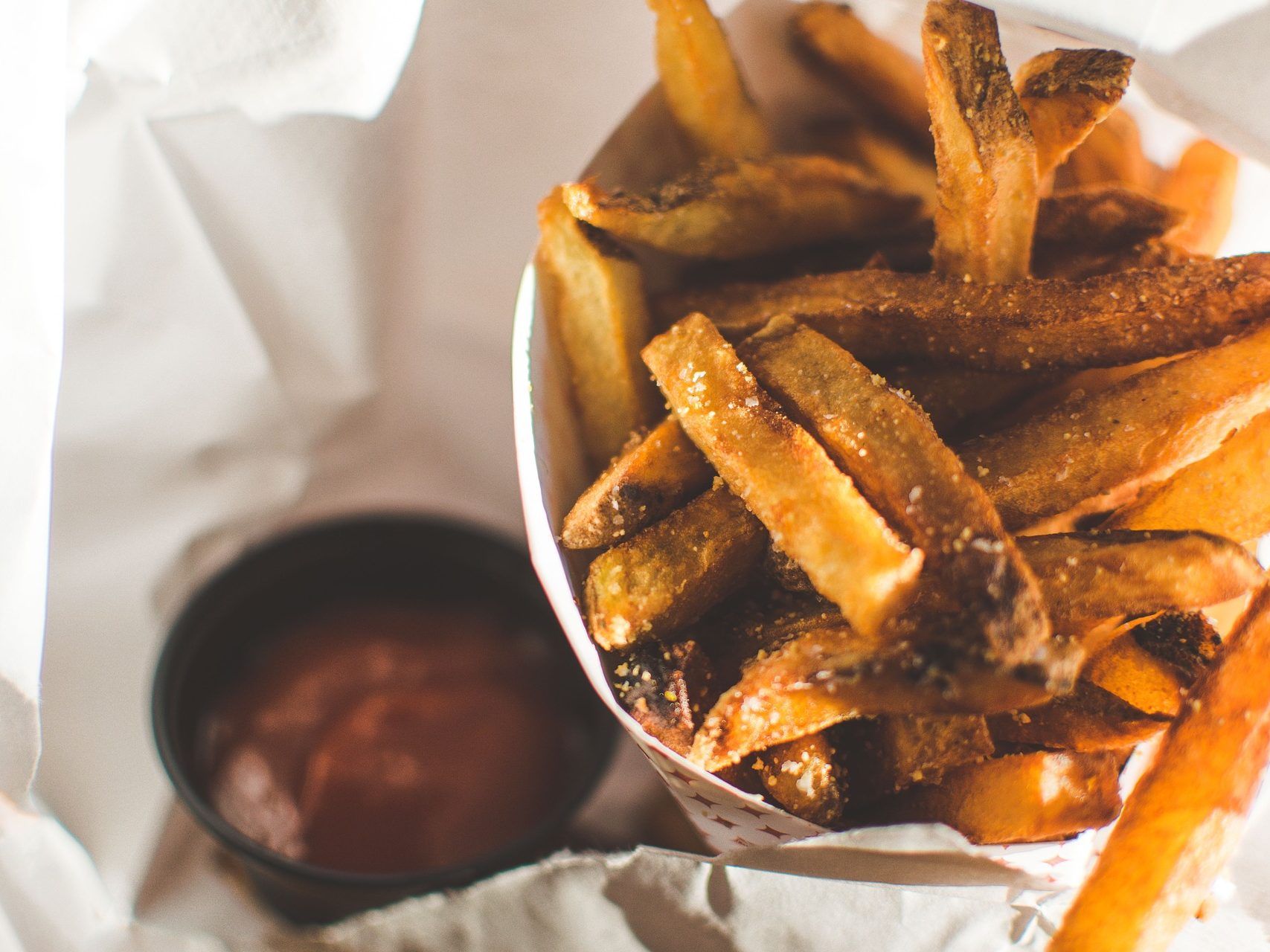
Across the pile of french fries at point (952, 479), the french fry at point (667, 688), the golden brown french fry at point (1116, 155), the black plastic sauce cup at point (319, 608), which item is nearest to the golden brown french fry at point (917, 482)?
the pile of french fries at point (952, 479)

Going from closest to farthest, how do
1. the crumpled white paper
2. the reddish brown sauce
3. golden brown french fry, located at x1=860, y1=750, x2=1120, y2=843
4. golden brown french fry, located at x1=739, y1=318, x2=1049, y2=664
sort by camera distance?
golden brown french fry, located at x1=739, y1=318, x2=1049, y2=664 < golden brown french fry, located at x1=860, y1=750, x2=1120, y2=843 < the crumpled white paper < the reddish brown sauce

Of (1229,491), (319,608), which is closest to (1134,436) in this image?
(1229,491)

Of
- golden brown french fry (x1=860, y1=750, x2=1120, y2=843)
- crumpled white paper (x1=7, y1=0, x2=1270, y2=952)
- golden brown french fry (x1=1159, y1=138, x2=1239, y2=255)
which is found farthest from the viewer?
golden brown french fry (x1=1159, y1=138, x2=1239, y2=255)

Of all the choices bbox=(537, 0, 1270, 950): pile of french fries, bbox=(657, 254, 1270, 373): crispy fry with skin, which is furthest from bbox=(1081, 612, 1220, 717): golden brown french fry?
bbox=(657, 254, 1270, 373): crispy fry with skin

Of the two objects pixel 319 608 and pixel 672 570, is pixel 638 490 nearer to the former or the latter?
pixel 672 570

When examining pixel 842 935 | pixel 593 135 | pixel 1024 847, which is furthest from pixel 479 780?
pixel 593 135

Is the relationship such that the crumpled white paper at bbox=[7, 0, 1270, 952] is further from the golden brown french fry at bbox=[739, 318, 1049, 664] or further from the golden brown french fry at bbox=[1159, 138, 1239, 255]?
the golden brown french fry at bbox=[739, 318, 1049, 664]
